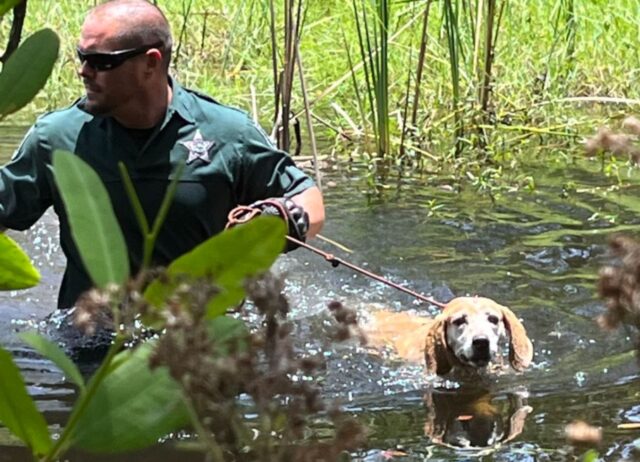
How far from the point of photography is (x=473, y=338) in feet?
16.8

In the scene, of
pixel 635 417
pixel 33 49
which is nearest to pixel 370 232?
pixel 635 417

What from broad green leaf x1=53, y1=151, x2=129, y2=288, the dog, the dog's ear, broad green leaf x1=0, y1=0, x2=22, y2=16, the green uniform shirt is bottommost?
the dog's ear

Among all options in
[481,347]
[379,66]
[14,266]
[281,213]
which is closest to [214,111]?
[281,213]

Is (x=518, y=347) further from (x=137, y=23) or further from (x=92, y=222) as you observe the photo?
(x=92, y=222)

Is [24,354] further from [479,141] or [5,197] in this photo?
[479,141]

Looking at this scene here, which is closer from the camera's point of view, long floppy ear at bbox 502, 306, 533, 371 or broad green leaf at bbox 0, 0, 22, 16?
broad green leaf at bbox 0, 0, 22, 16

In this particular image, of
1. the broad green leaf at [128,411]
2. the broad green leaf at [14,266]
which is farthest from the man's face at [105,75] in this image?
the broad green leaf at [128,411]

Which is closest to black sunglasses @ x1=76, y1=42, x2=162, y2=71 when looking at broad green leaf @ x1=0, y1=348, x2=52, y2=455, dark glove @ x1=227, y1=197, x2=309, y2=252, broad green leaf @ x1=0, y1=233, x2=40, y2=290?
dark glove @ x1=227, y1=197, x2=309, y2=252

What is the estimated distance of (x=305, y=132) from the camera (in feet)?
29.1

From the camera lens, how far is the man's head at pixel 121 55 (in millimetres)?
4633

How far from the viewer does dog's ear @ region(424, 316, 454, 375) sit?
5156mm

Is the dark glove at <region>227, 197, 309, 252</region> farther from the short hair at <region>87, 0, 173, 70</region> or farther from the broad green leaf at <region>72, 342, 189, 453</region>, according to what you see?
the broad green leaf at <region>72, 342, 189, 453</region>

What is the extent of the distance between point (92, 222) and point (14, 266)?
0.37 m

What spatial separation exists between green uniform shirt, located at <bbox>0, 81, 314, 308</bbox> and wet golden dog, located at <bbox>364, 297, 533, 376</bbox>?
2.58 ft
